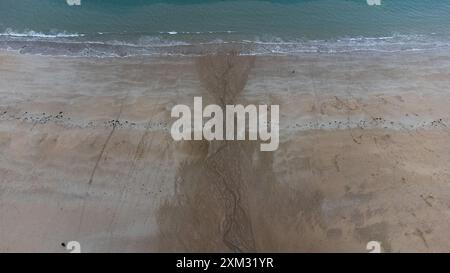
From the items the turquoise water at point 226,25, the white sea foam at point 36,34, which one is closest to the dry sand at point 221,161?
the turquoise water at point 226,25

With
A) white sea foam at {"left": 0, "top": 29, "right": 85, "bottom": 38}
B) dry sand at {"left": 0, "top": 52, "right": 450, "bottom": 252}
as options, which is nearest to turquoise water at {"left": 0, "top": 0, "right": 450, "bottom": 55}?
white sea foam at {"left": 0, "top": 29, "right": 85, "bottom": 38}

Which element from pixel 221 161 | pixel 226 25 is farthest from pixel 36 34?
pixel 221 161

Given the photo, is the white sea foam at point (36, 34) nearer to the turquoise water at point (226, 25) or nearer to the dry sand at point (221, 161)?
the turquoise water at point (226, 25)

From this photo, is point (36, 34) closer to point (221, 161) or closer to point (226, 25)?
point (226, 25)

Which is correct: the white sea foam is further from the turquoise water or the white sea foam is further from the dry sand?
the dry sand

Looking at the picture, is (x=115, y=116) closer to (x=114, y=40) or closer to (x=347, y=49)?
(x=114, y=40)

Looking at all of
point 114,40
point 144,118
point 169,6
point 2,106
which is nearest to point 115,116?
point 144,118
